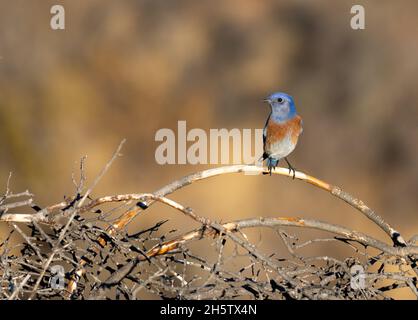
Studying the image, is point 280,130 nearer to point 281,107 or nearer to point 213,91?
point 281,107

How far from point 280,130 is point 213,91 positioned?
6403 mm

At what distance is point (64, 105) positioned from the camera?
42.3ft

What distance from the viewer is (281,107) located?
6574 millimetres

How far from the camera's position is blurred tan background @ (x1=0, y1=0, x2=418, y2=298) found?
12.1 meters

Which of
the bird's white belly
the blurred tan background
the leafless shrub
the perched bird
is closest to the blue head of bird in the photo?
the perched bird

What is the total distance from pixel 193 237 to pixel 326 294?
0.64 metres

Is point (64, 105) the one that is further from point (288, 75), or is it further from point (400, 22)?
point (400, 22)

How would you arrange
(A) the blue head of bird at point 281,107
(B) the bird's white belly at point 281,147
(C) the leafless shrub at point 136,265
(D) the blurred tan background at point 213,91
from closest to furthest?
(C) the leafless shrub at point 136,265, (B) the bird's white belly at point 281,147, (A) the blue head of bird at point 281,107, (D) the blurred tan background at point 213,91

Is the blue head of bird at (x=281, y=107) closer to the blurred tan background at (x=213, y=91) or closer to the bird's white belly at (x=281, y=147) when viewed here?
the bird's white belly at (x=281, y=147)

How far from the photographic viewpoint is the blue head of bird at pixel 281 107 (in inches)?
257

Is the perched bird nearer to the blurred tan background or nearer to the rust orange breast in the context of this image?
the rust orange breast

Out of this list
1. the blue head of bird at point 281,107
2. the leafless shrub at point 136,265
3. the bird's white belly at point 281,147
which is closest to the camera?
the leafless shrub at point 136,265

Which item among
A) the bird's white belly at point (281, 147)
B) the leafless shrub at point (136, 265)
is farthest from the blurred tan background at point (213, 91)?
the leafless shrub at point (136, 265)

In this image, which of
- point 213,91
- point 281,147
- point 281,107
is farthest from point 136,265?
point 213,91
